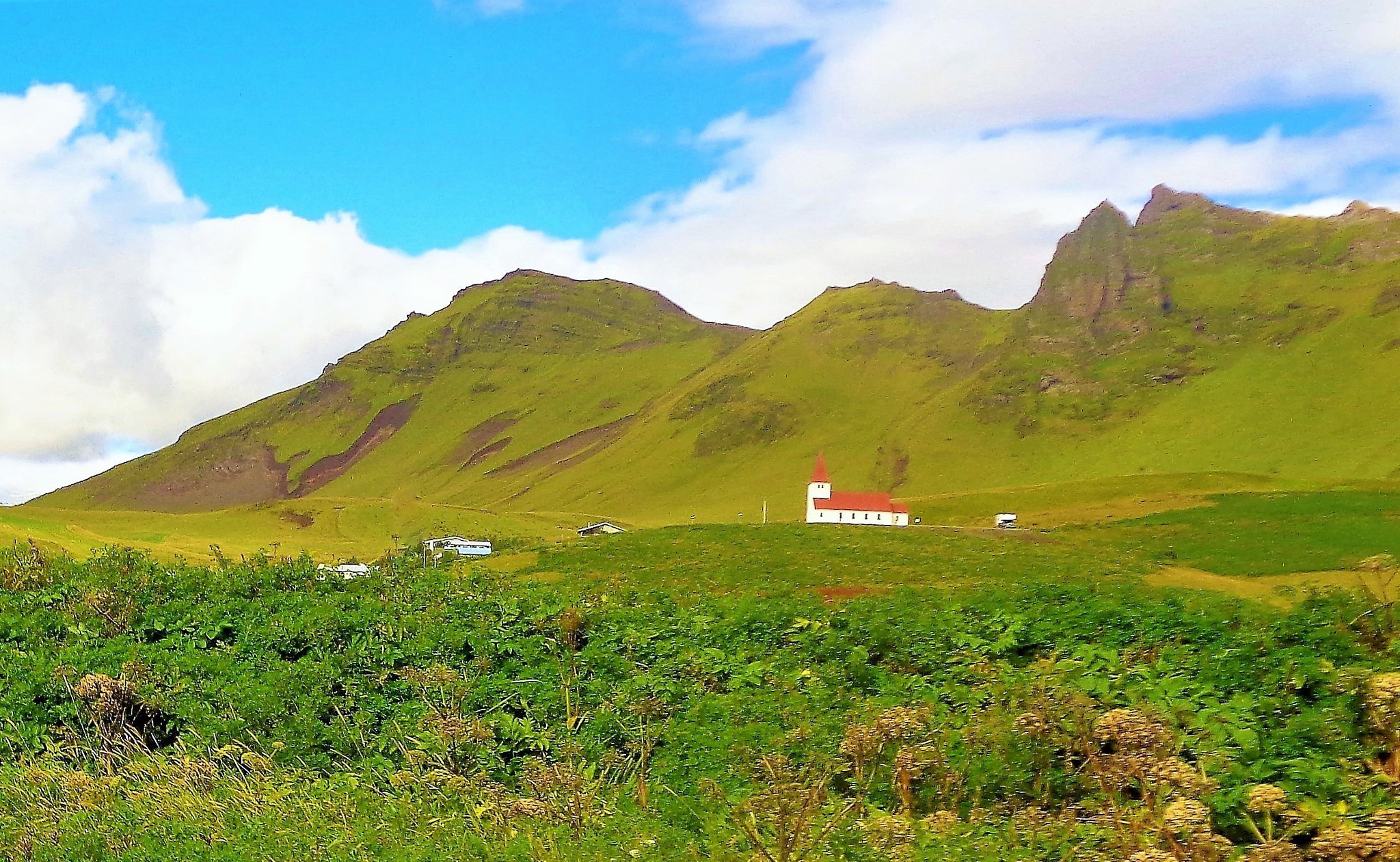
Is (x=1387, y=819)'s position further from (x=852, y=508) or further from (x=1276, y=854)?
(x=852, y=508)

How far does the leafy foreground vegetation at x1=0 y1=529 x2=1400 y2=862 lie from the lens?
6.60 m

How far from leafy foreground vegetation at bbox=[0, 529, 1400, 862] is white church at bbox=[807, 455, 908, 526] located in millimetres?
73291

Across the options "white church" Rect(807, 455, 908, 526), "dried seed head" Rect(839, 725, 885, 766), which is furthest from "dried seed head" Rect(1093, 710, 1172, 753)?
"white church" Rect(807, 455, 908, 526)

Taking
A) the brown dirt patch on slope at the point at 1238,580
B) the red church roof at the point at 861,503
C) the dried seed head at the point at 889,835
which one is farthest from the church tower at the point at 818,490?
the dried seed head at the point at 889,835

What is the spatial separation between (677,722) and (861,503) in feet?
264

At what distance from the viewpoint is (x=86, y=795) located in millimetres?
8898

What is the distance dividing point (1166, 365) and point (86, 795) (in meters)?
190

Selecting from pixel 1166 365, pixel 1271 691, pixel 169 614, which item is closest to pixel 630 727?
pixel 1271 691

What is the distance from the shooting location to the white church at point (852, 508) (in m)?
85.9

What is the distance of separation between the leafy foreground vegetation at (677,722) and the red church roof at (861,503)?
74.6 m

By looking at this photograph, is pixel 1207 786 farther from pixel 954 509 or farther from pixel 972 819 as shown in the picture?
pixel 954 509

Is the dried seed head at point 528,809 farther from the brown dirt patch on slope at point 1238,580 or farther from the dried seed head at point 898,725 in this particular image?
the brown dirt patch on slope at point 1238,580

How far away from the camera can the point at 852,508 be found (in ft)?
289

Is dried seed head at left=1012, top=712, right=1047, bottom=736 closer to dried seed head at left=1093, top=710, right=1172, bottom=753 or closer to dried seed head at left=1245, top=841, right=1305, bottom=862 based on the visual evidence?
dried seed head at left=1093, top=710, right=1172, bottom=753
